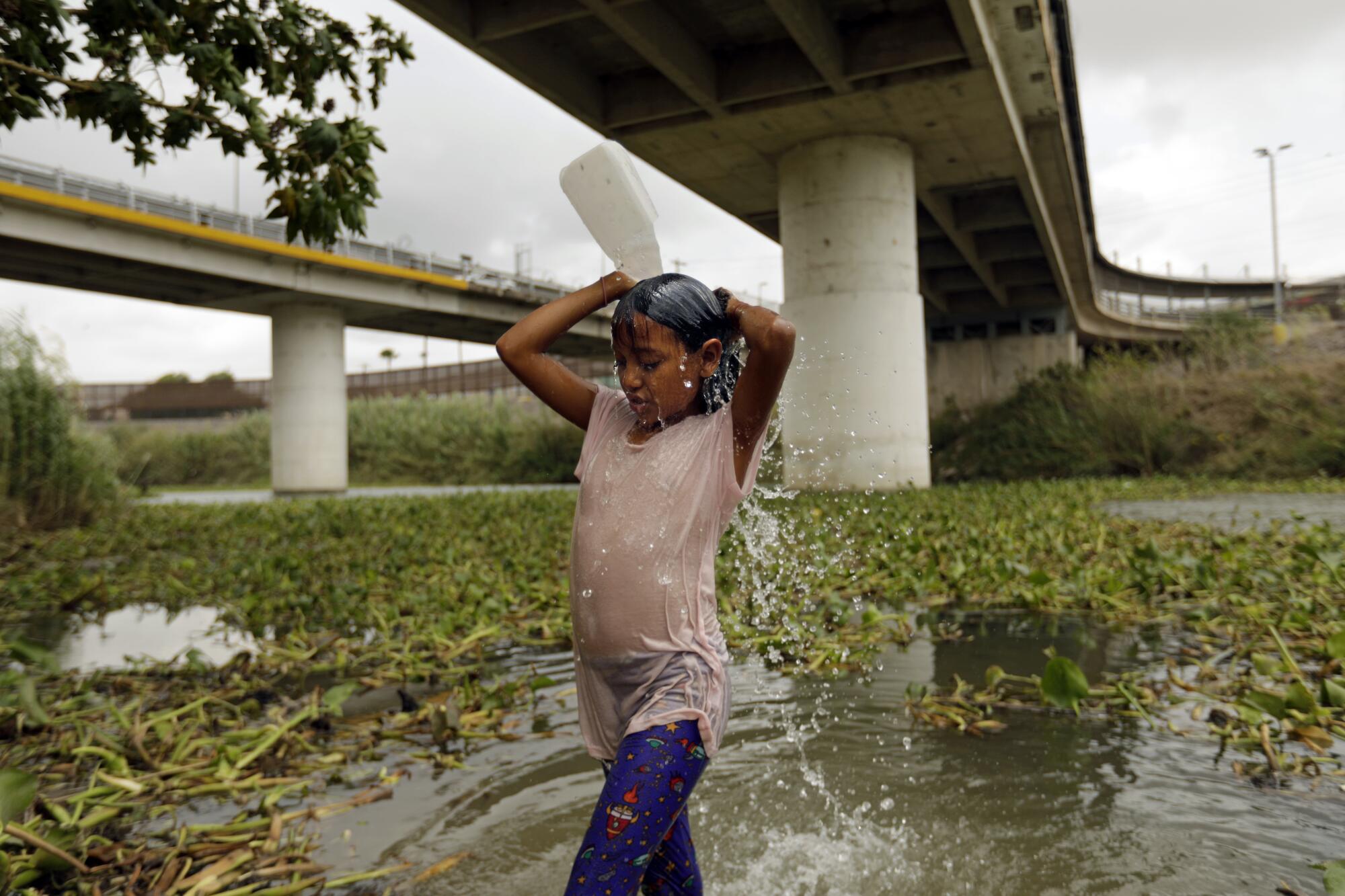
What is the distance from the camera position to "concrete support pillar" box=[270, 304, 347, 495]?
2472 centimetres

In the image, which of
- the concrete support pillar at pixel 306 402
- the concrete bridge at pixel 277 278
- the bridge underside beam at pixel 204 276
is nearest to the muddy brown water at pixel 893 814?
the concrete bridge at pixel 277 278

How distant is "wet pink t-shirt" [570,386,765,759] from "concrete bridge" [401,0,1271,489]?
9.50m

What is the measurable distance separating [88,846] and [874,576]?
519cm

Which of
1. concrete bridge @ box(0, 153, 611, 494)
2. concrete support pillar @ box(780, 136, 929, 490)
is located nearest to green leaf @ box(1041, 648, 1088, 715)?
concrete support pillar @ box(780, 136, 929, 490)

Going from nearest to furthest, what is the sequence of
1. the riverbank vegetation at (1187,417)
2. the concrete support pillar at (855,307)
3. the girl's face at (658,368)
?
the girl's face at (658,368) < the concrete support pillar at (855,307) < the riverbank vegetation at (1187,417)

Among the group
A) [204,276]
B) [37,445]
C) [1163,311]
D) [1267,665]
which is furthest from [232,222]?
[1163,311]

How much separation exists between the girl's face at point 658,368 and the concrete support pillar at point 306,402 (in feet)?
81.4

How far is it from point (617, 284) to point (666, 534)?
1.95ft

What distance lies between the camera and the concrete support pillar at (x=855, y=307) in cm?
1498

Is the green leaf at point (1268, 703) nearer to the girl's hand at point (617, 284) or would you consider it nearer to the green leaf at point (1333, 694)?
the green leaf at point (1333, 694)

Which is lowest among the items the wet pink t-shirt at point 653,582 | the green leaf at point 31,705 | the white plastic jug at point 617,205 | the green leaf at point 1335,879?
the green leaf at point 1335,879

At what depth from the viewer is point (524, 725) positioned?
3994mm

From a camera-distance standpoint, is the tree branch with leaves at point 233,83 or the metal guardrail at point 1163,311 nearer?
the tree branch with leaves at point 233,83

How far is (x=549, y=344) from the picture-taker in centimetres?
207
